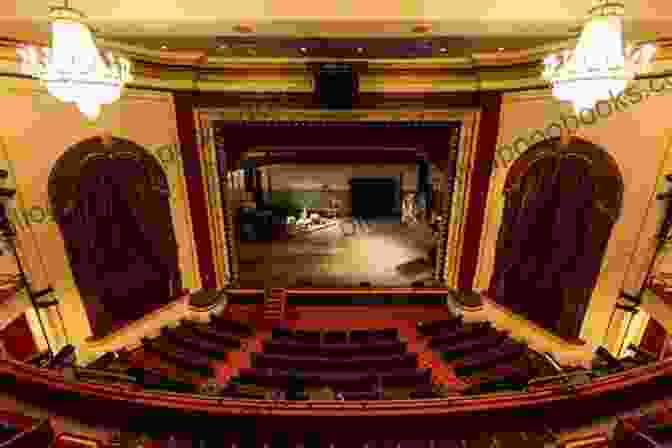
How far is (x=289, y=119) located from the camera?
8.06m

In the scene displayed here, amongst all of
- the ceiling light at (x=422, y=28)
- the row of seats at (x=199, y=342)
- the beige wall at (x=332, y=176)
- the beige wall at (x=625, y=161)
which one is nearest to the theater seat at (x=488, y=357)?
the beige wall at (x=625, y=161)

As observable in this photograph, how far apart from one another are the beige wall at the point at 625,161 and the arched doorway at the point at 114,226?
802cm

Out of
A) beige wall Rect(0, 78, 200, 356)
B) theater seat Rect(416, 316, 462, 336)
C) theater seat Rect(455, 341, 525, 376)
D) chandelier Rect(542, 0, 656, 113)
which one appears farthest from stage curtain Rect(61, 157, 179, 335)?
chandelier Rect(542, 0, 656, 113)

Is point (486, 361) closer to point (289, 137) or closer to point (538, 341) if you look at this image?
point (538, 341)

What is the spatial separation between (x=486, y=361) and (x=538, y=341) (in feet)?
6.02

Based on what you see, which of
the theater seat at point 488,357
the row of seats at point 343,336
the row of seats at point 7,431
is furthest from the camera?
the row of seats at point 343,336

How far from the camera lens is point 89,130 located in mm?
6984

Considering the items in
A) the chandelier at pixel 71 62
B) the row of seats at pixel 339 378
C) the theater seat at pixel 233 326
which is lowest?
the theater seat at pixel 233 326

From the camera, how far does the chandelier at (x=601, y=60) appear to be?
349cm

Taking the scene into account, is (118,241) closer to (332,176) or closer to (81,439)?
(81,439)

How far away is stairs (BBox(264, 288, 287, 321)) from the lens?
28.0 ft

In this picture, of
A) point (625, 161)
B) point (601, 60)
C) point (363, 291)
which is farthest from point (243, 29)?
point (625, 161)

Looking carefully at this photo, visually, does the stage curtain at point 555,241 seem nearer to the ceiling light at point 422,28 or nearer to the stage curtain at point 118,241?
the ceiling light at point 422,28

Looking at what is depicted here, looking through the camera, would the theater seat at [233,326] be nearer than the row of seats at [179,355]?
No
